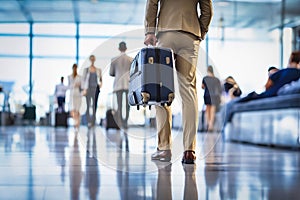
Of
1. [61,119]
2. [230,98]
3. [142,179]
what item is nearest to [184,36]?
[142,179]

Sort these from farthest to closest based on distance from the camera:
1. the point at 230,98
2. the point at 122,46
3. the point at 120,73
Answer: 1. the point at 230,98
2. the point at 120,73
3. the point at 122,46

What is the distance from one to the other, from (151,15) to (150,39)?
0.16 m

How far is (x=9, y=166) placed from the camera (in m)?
3.17

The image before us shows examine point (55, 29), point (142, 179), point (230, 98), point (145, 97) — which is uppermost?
point (55, 29)

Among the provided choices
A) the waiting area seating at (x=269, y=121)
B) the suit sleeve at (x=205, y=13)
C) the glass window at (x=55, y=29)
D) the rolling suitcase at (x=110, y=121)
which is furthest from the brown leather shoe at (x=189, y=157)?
the glass window at (x=55, y=29)

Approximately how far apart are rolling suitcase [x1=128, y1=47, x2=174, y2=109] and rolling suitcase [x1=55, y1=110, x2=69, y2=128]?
43.9 feet

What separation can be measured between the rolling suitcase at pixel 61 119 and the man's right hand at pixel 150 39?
13107 mm

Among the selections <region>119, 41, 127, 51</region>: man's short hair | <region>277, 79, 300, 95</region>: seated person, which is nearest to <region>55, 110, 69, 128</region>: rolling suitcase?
<region>277, 79, 300, 95</region>: seated person

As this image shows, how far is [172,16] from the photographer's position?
335cm

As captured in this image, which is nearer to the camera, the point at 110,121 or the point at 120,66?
the point at 120,66

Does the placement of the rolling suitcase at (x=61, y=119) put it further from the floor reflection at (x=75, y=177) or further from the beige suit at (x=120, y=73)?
the floor reflection at (x=75, y=177)

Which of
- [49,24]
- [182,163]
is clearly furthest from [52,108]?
[182,163]

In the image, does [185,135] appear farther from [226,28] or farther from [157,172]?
[226,28]

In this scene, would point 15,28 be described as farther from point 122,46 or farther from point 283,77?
point 122,46
